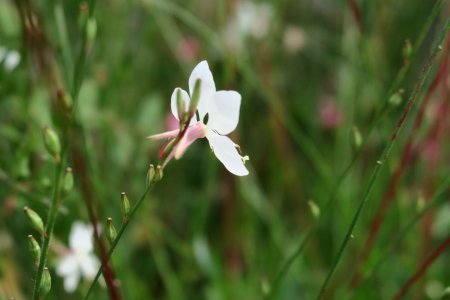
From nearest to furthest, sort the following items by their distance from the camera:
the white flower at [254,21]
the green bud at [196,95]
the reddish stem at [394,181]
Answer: the green bud at [196,95], the reddish stem at [394,181], the white flower at [254,21]

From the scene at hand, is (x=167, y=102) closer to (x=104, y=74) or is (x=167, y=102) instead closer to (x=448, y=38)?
(x=104, y=74)

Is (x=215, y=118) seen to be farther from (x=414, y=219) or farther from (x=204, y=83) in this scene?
(x=414, y=219)

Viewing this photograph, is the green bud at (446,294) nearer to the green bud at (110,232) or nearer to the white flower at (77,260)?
the green bud at (110,232)

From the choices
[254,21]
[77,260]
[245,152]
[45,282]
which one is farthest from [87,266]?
[254,21]

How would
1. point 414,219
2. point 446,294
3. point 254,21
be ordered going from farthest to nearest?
point 254,21 → point 414,219 → point 446,294

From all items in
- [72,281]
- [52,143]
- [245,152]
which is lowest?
[245,152]

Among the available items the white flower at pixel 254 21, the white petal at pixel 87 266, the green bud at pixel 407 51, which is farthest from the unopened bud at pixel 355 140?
the white flower at pixel 254 21

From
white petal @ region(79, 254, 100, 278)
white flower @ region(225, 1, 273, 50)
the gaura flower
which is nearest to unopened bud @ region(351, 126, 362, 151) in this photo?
the gaura flower

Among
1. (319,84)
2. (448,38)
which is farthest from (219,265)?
(319,84)
